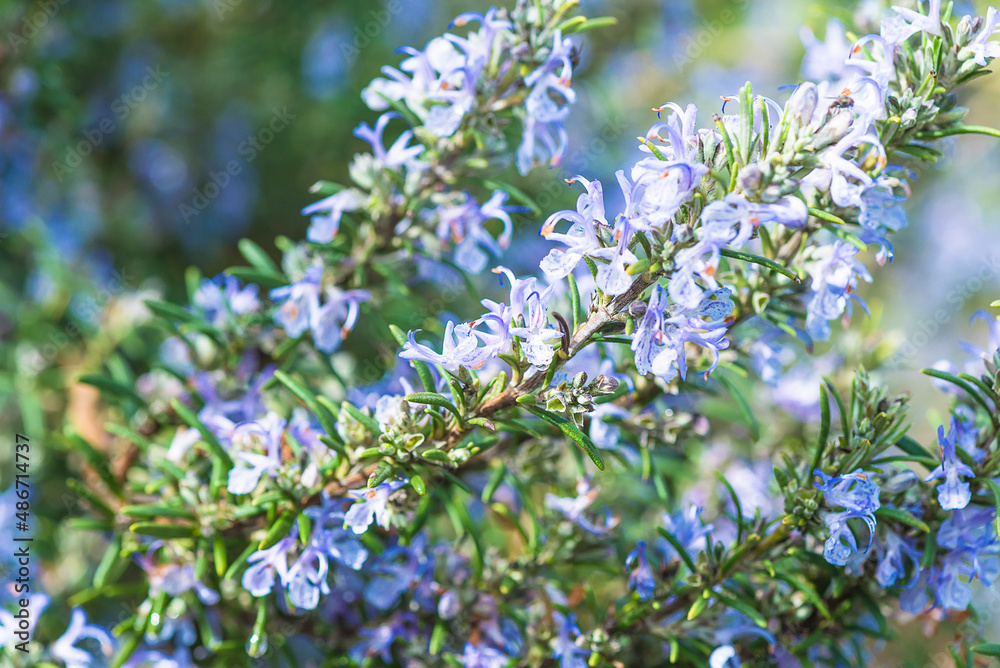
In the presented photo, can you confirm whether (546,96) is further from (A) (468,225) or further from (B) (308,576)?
(B) (308,576)

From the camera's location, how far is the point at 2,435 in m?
2.08

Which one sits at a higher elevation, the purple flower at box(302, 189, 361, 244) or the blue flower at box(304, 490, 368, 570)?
the purple flower at box(302, 189, 361, 244)

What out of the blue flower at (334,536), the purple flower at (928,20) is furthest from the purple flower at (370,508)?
the purple flower at (928,20)

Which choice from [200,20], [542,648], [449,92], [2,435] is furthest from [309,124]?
[542,648]

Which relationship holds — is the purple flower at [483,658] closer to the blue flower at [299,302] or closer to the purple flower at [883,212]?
the blue flower at [299,302]

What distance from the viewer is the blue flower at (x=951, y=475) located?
1.10 meters

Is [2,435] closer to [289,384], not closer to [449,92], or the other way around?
[289,384]

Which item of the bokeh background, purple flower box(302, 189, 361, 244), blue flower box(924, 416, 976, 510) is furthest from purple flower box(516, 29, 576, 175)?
the bokeh background

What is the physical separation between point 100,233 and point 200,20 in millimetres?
946

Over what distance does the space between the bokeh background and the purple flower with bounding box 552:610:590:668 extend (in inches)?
56.5

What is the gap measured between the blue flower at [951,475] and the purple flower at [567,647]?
0.63m

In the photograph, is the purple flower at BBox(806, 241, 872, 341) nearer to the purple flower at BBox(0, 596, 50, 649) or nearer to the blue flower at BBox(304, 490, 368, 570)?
the blue flower at BBox(304, 490, 368, 570)

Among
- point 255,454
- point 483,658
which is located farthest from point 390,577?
point 255,454

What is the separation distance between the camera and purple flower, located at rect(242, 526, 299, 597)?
1.21 m
